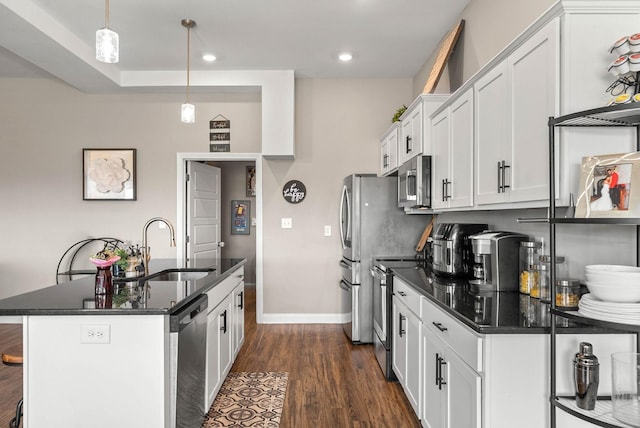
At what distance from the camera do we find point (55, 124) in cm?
504

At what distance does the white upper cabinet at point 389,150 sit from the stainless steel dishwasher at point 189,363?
2.60 meters

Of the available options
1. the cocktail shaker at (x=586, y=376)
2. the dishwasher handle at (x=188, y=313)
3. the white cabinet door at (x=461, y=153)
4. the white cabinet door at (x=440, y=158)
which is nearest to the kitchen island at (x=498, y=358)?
the cocktail shaker at (x=586, y=376)

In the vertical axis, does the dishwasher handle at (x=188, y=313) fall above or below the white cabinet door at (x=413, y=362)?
above

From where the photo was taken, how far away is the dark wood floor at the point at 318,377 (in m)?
2.70

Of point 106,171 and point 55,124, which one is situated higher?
point 55,124

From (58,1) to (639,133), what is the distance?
154 inches

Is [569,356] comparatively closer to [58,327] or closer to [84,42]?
[58,327]

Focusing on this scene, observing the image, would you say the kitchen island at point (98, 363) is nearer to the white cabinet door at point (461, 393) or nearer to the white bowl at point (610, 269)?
the white cabinet door at point (461, 393)

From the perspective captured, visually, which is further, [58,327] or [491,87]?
[491,87]

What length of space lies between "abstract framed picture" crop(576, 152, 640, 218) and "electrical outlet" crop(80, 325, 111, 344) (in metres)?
2.01

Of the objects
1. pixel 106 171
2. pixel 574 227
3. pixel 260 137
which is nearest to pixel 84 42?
pixel 106 171

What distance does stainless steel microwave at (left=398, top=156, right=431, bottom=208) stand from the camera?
3.30 m

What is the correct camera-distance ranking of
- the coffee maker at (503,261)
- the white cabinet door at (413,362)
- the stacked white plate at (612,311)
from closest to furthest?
the stacked white plate at (612,311) → the coffee maker at (503,261) → the white cabinet door at (413,362)

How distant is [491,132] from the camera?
221 centimetres
